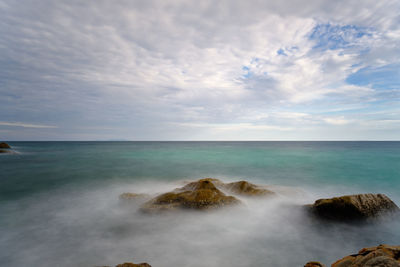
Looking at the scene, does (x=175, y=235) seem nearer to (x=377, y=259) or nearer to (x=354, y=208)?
(x=377, y=259)

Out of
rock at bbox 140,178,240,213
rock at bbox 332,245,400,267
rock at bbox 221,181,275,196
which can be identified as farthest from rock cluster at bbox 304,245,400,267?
rock at bbox 221,181,275,196

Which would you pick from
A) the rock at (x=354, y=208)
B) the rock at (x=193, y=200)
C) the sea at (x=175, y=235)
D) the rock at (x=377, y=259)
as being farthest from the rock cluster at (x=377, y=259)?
the rock at (x=193, y=200)

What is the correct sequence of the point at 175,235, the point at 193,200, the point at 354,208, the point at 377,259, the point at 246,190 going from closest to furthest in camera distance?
the point at 377,259 → the point at 175,235 → the point at 354,208 → the point at 193,200 → the point at 246,190

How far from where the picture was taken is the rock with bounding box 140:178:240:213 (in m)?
8.63

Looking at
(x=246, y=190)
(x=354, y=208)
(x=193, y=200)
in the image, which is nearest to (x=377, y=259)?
(x=354, y=208)

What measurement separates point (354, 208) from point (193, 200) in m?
5.96

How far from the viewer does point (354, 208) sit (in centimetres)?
739

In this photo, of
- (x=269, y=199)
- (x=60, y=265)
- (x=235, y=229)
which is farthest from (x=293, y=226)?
(x=60, y=265)

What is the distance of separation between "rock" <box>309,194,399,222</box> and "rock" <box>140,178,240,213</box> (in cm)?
339

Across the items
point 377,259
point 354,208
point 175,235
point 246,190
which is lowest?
point 175,235

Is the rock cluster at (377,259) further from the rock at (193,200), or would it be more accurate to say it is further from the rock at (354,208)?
the rock at (193,200)

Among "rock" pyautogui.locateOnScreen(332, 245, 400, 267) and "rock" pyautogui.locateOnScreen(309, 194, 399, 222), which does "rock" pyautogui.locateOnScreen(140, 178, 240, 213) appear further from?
"rock" pyautogui.locateOnScreen(332, 245, 400, 267)

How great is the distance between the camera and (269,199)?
1024cm

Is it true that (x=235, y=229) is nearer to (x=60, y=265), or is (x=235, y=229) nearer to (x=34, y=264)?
(x=60, y=265)
